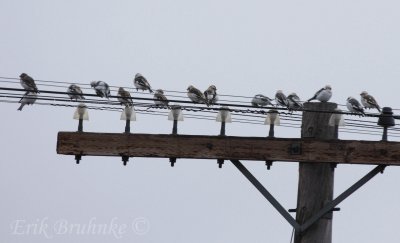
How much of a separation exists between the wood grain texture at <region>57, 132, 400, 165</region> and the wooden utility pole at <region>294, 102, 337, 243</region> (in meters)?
0.15

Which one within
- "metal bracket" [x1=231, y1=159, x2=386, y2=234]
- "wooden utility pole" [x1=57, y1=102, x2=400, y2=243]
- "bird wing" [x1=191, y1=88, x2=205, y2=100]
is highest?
"bird wing" [x1=191, y1=88, x2=205, y2=100]

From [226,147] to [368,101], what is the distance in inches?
333

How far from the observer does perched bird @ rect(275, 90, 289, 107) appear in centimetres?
2389

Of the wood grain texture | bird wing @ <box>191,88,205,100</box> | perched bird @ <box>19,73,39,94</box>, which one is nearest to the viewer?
the wood grain texture

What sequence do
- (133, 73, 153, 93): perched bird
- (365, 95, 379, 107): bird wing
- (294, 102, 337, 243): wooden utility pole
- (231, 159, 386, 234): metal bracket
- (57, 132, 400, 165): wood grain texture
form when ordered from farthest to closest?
(133, 73, 153, 93): perched bird → (365, 95, 379, 107): bird wing → (57, 132, 400, 165): wood grain texture → (294, 102, 337, 243): wooden utility pole → (231, 159, 386, 234): metal bracket

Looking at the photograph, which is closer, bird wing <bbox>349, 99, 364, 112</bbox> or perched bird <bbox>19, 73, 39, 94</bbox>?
bird wing <bbox>349, 99, 364, 112</bbox>

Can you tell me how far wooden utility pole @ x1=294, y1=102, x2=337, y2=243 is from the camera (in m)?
15.4

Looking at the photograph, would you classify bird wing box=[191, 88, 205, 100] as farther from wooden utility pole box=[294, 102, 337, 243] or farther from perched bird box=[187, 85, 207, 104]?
wooden utility pole box=[294, 102, 337, 243]

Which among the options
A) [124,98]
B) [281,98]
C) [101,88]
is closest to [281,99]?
[281,98]

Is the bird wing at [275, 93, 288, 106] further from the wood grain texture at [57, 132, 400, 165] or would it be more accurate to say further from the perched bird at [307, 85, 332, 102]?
the wood grain texture at [57, 132, 400, 165]

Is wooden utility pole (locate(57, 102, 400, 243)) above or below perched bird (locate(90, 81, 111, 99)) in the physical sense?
below

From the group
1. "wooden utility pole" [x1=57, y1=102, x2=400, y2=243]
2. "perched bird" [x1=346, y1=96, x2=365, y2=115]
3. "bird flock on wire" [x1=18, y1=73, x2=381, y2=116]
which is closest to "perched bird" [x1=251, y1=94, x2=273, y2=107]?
"bird flock on wire" [x1=18, y1=73, x2=381, y2=116]

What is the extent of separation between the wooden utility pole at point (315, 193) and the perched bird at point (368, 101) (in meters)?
8.04

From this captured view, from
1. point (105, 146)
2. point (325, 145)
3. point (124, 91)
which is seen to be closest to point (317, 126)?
point (325, 145)
